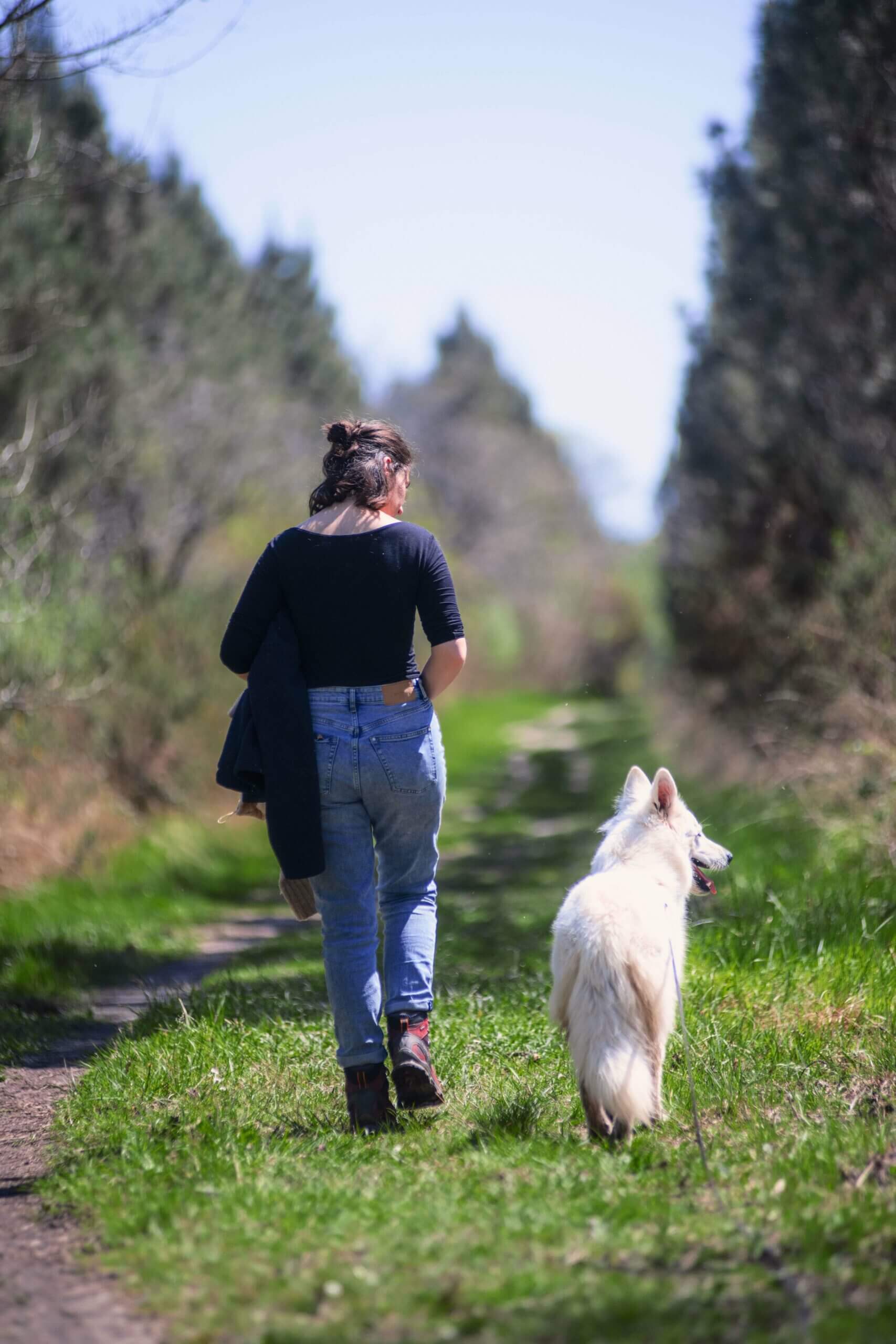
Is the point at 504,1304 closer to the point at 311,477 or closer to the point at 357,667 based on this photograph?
the point at 357,667

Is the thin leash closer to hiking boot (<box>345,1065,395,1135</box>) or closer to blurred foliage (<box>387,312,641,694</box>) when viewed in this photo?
hiking boot (<box>345,1065,395,1135</box>)

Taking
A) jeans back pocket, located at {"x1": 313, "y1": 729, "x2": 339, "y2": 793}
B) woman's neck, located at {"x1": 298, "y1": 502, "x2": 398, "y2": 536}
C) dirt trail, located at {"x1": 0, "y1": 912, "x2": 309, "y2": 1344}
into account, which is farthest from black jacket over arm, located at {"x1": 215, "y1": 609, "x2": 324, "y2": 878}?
dirt trail, located at {"x1": 0, "y1": 912, "x2": 309, "y2": 1344}

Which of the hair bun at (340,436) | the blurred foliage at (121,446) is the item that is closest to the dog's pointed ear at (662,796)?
the hair bun at (340,436)

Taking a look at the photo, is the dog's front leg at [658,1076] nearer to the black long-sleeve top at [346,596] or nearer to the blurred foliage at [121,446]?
the black long-sleeve top at [346,596]

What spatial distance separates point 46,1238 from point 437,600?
225cm

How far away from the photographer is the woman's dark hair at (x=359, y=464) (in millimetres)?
4262

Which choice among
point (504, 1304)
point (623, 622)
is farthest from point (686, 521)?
point (623, 622)

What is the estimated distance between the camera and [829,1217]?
314cm

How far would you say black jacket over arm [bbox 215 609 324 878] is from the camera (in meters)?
4.08

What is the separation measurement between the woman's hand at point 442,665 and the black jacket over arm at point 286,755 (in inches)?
17.3

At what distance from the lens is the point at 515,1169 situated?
374 centimetres

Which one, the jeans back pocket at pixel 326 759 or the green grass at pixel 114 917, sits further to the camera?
the green grass at pixel 114 917

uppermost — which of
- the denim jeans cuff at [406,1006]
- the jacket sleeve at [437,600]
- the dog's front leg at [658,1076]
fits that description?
the jacket sleeve at [437,600]

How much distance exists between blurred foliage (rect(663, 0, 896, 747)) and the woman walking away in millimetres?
5688
